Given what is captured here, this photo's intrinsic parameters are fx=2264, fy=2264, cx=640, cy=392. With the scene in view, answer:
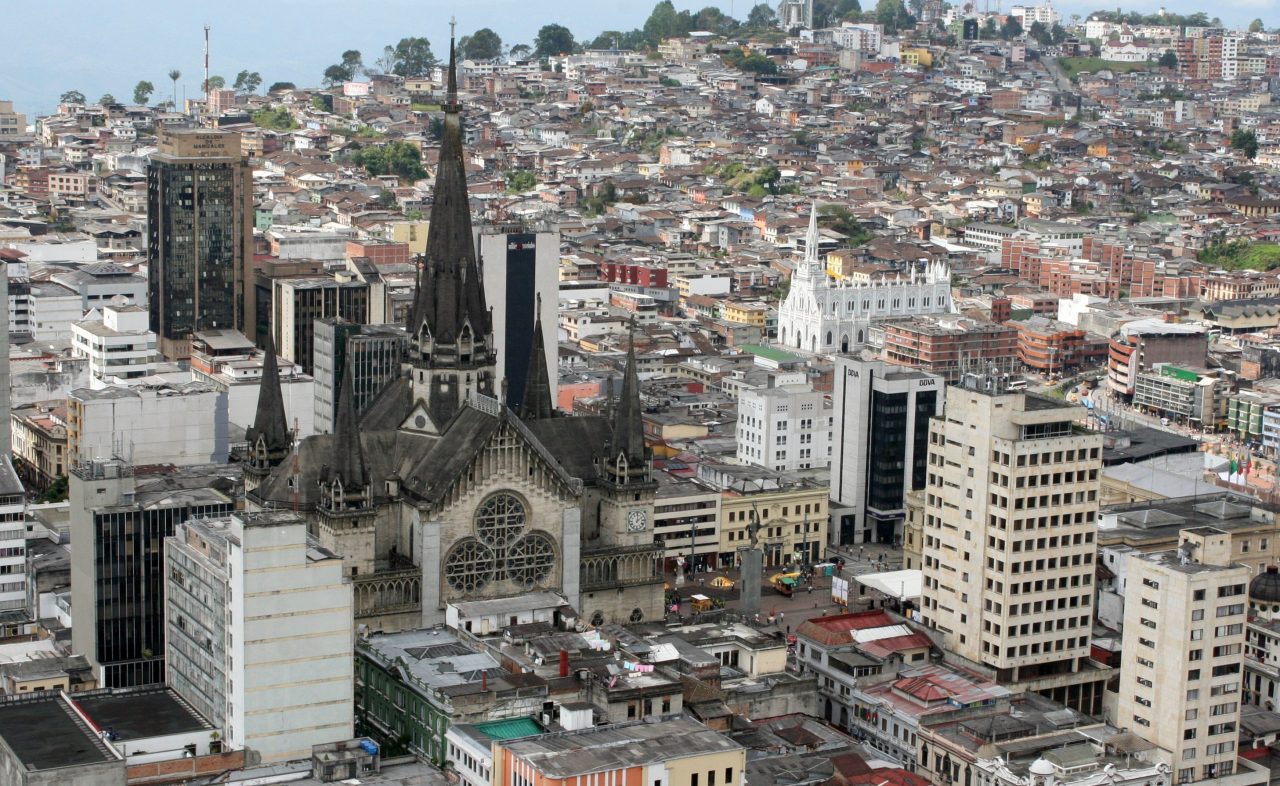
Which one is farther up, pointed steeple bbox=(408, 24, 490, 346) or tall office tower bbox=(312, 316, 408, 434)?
pointed steeple bbox=(408, 24, 490, 346)

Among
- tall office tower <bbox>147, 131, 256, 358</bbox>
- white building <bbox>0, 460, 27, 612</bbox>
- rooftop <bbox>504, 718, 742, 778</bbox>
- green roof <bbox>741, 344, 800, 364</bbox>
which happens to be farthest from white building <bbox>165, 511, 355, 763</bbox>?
tall office tower <bbox>147, 131, 256, 358</bbox>

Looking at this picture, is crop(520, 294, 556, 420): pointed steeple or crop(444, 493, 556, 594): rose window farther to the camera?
crop(520, 294, 556, 420): pointed steeple

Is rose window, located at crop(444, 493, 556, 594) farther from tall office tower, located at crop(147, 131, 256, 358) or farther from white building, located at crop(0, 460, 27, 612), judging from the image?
tall office tower, located at crop(147, 131, 256, 358)

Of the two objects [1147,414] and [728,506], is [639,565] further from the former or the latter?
[1147,414]

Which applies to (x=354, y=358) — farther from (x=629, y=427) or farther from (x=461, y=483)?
(x=461, y=483)

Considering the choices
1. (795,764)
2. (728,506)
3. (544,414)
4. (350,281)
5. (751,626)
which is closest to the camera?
(795,764)

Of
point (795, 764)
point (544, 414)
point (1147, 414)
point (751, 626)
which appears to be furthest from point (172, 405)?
point (1147, 414)
